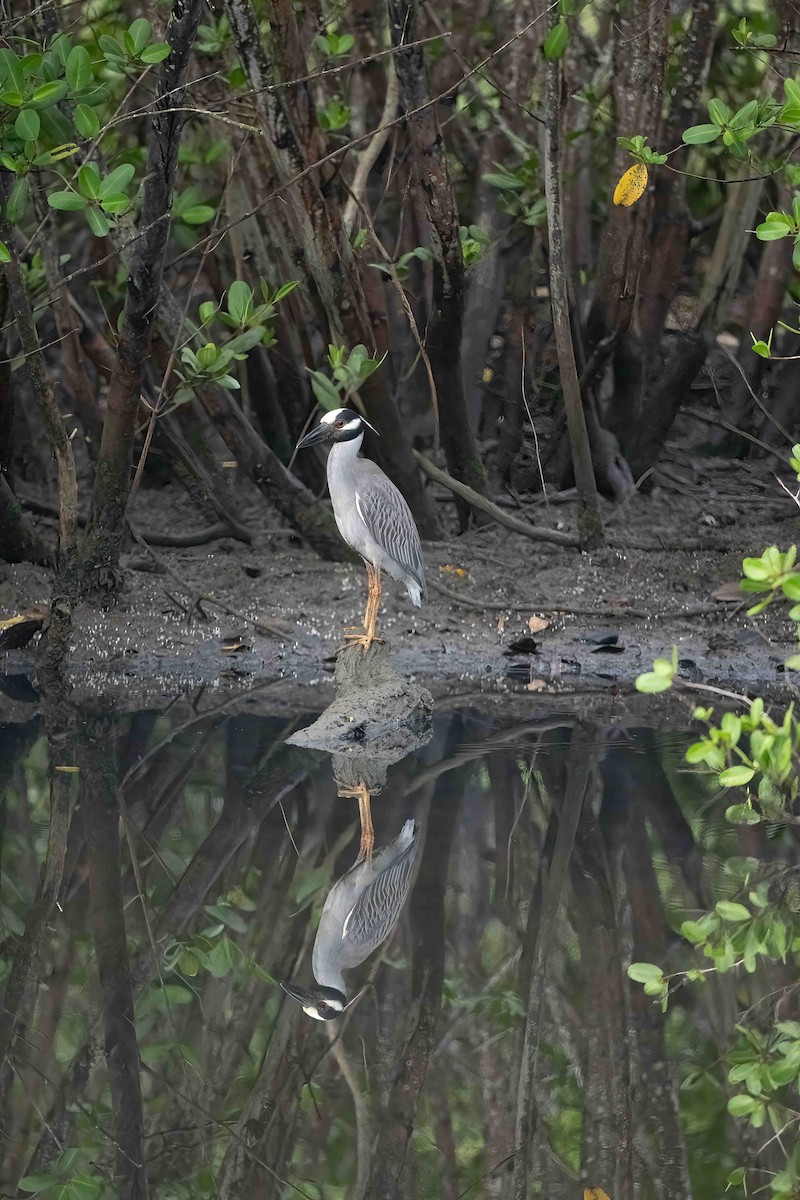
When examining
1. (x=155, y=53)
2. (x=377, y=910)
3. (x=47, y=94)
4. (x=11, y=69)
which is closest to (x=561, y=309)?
(x=155, y=53)

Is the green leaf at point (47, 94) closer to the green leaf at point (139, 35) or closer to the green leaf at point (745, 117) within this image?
the green leaf at point (139, 35)

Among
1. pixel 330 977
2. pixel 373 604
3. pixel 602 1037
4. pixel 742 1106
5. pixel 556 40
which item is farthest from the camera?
pixel 373 604

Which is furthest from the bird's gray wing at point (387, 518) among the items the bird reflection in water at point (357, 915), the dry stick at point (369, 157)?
the bird reflection in water at point (357, 915)

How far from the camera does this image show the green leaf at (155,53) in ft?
17.5

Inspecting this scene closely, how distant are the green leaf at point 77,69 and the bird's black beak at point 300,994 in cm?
346

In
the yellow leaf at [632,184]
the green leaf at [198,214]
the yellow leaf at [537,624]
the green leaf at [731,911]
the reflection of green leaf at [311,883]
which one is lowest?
the yellow leaf at [537,624]

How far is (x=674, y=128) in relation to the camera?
7660 millimetres

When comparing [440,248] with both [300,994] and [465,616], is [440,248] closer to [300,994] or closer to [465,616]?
[465,616]

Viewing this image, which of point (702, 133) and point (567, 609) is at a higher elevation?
point (702, 133)

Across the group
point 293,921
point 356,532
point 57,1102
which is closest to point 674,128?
point 356,532

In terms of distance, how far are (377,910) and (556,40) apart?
3.74 m

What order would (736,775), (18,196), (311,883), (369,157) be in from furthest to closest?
(369,157)
(18,196)
(311,883)
(736,775)

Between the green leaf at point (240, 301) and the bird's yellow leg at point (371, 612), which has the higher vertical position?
the green leaf at point (240, 301)

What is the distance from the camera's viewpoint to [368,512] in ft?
21.5
